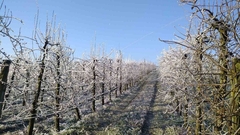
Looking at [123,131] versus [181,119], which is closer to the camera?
[123,131]

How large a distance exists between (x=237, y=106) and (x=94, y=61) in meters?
19.6

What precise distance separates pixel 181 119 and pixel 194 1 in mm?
14721

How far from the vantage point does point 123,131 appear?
12258 millimetres

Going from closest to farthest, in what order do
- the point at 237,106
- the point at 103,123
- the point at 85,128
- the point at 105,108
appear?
1. the point at 237,106
2. the point at 85,128
3. the point at 103,123
4. the point at 105,108

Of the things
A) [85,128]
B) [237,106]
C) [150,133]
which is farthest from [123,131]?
[237,106]

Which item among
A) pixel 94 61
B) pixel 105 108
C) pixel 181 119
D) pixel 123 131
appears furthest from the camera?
pixel 94 61

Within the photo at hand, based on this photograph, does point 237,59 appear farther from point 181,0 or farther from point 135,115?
point 135,115

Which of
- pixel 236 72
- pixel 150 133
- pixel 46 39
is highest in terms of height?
pixel 46 39

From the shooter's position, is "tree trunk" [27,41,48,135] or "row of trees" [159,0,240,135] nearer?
"row of trees" [159,0,240,135]

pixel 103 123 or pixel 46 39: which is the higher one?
pixel 46 39

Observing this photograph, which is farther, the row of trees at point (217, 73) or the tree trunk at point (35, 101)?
the tree trunk at point (35, 101)

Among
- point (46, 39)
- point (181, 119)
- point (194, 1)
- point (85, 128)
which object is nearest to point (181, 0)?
point (194, 1)

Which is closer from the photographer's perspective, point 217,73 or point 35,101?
point 217,73

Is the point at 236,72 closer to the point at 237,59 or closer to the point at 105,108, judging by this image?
the point at 237,59
